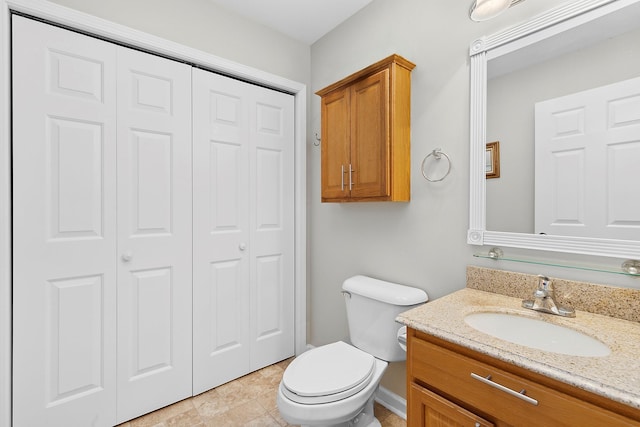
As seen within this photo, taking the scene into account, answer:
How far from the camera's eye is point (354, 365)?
1.46m

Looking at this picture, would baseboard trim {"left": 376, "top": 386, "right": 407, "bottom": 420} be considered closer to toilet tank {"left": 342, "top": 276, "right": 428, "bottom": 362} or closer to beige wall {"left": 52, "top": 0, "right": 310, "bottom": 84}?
toilet tank {"left": 342, "top": 276, "right": 428, "bottom": 362}

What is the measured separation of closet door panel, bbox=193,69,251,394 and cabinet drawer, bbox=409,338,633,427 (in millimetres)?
1320

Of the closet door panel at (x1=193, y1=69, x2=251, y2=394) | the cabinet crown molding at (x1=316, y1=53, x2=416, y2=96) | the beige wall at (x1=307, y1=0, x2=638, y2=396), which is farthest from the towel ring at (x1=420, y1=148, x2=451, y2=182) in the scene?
the closet door panel at (x1=193, y1=69, x2=251, y2=394)

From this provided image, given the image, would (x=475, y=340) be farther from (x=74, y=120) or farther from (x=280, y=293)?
(x=74, y=120)

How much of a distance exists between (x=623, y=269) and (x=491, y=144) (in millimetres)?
649

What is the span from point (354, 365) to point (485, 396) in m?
0.69

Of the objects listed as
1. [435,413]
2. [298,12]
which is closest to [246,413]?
[435,413]

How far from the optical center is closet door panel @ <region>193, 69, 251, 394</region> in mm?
1885

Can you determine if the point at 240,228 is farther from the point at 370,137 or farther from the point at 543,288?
the point at 543,288

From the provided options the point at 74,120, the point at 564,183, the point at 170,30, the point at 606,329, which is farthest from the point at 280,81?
the point at 606,329

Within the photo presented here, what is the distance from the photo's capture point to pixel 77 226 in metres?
1.52

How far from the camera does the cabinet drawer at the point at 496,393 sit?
725mm

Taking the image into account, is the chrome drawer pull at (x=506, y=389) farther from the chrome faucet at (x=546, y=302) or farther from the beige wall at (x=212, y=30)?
the beige wall at (x=212, y=30)

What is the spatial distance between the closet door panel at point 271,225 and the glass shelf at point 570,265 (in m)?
1.33
